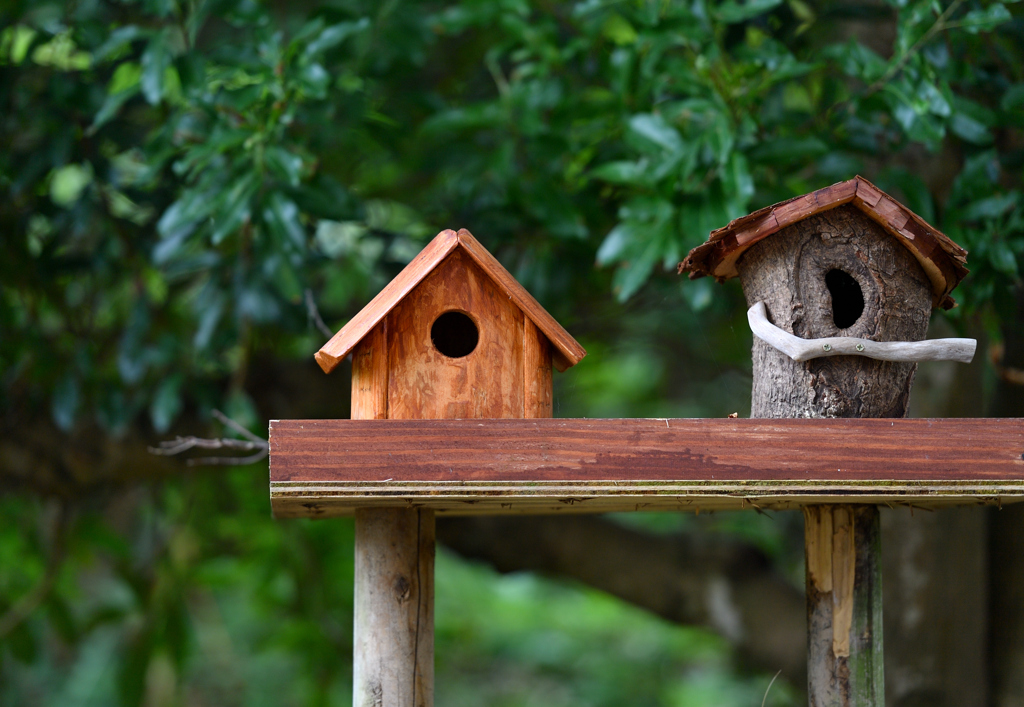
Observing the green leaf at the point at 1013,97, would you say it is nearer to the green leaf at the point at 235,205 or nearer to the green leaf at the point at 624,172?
the green leaf at the point at 624,172

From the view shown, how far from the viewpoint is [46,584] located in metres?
2.49

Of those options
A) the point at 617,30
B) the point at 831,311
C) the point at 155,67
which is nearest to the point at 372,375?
the point at 831,311

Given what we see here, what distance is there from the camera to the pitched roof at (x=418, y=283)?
1062 mm

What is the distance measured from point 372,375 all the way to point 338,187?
0.83m

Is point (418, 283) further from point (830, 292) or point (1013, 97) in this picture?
point (1013, 97)

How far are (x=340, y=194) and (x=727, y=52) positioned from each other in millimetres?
881

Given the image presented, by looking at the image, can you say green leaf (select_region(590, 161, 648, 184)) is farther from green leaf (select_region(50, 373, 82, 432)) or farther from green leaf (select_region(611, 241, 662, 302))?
green leaf (select_region(50, 373, 82, 432))

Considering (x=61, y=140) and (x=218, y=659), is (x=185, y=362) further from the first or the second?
(x=218, y=659)

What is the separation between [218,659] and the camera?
608 centimetres

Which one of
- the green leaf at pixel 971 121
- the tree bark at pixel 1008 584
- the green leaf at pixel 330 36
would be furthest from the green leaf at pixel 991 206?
the green leaf at pixel 330 36

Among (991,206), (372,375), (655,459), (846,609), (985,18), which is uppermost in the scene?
(985,18)

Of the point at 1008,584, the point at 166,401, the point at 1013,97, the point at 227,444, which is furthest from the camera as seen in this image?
the point at 1008,584

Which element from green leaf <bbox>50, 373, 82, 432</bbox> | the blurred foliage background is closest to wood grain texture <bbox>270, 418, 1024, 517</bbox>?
the blurred foliage background

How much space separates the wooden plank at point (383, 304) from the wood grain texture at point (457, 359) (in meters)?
0.03
